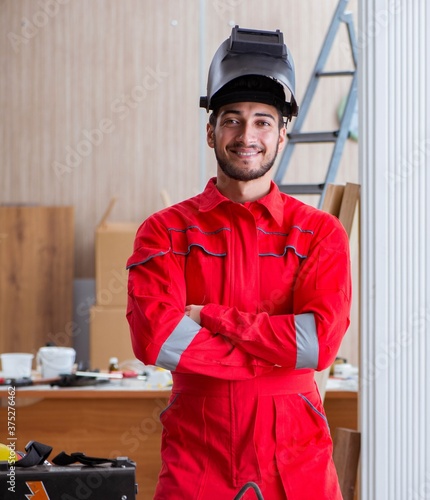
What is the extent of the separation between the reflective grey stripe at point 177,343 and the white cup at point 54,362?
97.1 inches

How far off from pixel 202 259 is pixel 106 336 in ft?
14.1

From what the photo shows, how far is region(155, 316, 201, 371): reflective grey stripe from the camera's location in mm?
1914

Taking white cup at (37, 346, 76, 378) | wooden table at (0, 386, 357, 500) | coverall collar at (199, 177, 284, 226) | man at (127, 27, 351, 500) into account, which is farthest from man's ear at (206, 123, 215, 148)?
white cup at (37, 346, 76, 378)

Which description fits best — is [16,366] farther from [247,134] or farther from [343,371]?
[247,134]

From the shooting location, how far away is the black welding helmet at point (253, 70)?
197 centimetres

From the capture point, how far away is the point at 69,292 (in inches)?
263

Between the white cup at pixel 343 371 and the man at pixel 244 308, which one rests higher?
the man at pixel 244 308

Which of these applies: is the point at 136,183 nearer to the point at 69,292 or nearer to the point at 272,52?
the point at 69,292

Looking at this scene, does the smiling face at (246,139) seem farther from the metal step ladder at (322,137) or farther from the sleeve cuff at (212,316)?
the metal step ladder at (322,137)

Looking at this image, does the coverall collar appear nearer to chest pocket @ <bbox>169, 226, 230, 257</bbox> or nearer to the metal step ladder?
chest pocket @ <bbox>169, 226, 230, 257</bbox>

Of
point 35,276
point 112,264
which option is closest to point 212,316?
point 112,264

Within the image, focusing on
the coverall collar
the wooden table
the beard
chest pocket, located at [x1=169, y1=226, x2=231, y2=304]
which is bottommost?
the wooden table

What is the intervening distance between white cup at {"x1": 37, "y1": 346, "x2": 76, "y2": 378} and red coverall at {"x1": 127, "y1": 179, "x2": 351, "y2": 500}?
93.0 inches
